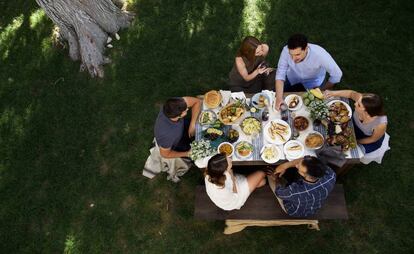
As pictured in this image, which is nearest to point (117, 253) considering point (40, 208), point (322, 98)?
point (40, 208)

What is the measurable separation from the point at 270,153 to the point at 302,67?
4.93ft

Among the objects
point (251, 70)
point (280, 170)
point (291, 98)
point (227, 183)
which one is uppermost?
point (251, 70)

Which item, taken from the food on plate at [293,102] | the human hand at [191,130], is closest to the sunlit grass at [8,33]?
the human hand at [191,130]

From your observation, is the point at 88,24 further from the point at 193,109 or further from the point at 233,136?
the point at 233,136

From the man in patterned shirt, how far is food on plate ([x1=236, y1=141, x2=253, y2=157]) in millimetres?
507

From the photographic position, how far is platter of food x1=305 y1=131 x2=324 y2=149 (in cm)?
505

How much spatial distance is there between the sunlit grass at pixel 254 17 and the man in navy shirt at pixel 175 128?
262 cm

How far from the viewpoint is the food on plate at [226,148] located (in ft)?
17.0

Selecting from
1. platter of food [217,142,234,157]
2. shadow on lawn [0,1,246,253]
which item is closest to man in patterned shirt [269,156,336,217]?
platter of food [217,142,234,157]

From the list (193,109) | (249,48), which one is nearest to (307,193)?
(193,109)

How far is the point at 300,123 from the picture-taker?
5.24 m

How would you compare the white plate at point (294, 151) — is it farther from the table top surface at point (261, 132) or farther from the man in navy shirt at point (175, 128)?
the man in navy shirt at point (175, 128)

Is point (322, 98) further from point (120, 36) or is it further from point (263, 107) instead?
point (120, 36)

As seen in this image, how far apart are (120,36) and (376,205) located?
6069mm
